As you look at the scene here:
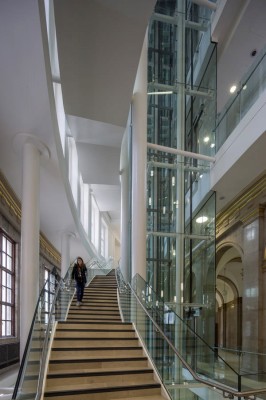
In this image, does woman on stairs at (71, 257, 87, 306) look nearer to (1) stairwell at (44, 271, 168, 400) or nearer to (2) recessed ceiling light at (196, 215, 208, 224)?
(1) stairwell at (44, 271, 168, 400)

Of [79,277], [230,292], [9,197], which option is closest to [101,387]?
[79,277]

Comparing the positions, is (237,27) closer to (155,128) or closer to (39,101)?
(155,128)

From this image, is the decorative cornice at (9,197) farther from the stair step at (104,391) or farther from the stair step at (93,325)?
the stair step at (104,391)

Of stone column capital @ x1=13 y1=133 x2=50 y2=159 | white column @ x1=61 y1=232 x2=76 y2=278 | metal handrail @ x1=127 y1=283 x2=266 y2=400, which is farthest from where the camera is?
white column @ x1=61 y1=232 x2=76 y2=278

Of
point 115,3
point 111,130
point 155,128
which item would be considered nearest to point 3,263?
point 111,130

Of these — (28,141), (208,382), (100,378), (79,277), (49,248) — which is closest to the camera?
(208,382)

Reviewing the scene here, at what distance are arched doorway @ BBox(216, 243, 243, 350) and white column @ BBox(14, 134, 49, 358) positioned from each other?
34.4 ft

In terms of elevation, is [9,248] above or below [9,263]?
above

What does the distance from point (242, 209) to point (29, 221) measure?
7.82 meters

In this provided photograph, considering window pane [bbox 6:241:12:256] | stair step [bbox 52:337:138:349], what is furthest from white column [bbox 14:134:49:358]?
window pane [bbox 6:241:12:256]

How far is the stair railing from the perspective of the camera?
635 cm

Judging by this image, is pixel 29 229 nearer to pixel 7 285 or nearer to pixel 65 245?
pixel 7 285

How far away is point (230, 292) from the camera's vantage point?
26.4m

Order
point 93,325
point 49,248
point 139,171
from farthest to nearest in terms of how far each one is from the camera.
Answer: point 49,248 < point 139,171 < point 93,325
